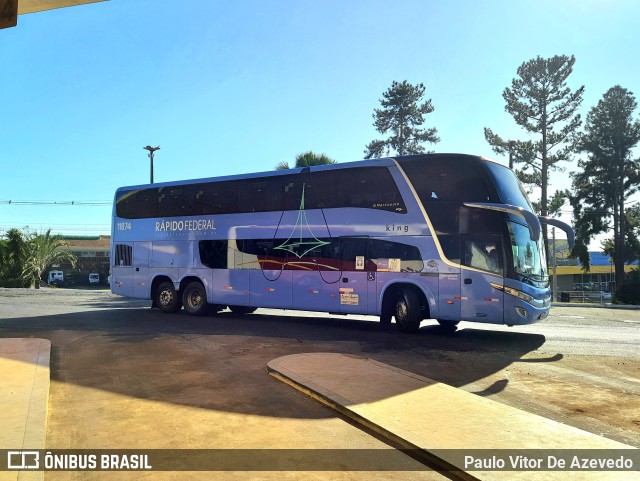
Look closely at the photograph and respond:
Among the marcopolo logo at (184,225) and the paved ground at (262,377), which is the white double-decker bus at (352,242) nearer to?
the marcopolo logo at (184,225)

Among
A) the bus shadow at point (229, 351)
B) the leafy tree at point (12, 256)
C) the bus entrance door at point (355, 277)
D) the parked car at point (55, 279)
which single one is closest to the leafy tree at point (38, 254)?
the leafy tree at point (12, 256)

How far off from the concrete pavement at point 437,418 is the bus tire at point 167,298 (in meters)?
10.0

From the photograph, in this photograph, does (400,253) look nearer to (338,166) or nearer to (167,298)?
(338,166)

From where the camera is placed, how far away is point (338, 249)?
13312mm

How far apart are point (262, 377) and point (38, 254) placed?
42.7 m

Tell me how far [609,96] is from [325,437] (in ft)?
176

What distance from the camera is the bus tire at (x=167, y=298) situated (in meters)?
17.0

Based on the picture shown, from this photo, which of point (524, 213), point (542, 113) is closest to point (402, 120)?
point (542, 113)

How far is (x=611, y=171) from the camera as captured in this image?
4731 centimetres

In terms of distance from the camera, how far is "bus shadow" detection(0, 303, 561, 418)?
264 inches

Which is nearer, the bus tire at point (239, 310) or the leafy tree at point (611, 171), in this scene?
the bus tire at point (239, 310)

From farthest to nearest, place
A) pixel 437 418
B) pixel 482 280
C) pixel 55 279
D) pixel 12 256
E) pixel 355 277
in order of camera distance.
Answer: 1. pixel 55 279
2. pixel 12 256
3. pixel 355 277
4. pixel 482 280
5. pixel 437 418

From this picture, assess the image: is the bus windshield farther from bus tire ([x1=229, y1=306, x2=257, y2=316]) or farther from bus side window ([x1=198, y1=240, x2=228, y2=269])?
bus tire ([x1=229, y1=306, x2=257, y2=316])

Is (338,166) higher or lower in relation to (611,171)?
lower
